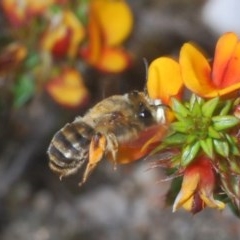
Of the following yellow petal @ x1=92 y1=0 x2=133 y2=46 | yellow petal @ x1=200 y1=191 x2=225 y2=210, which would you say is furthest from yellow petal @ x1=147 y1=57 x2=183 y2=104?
yellow petal @ x1=92 y1=0 x2=133 y2=46

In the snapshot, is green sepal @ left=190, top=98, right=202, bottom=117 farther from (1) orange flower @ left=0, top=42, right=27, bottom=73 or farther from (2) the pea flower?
(1) orange flower @ left=0, top=42, right=27, bottom=73

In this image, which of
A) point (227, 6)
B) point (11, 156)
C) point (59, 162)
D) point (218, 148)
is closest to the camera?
point (218, 148)

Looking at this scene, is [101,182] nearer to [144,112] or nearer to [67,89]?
[67,89]

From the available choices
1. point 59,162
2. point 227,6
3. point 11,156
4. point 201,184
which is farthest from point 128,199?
point 201,184

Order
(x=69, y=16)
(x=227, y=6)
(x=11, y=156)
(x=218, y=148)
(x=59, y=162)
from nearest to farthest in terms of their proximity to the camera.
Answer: (x=218, y=148) → (x=59, y=162) → (x=69, y=16) → (x=11, y=156) → (x=227, y=6)

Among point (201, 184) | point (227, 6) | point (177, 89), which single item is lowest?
point (227, 6)

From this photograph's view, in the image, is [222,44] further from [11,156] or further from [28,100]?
[11,156]

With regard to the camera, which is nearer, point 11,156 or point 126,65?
point 126,65
